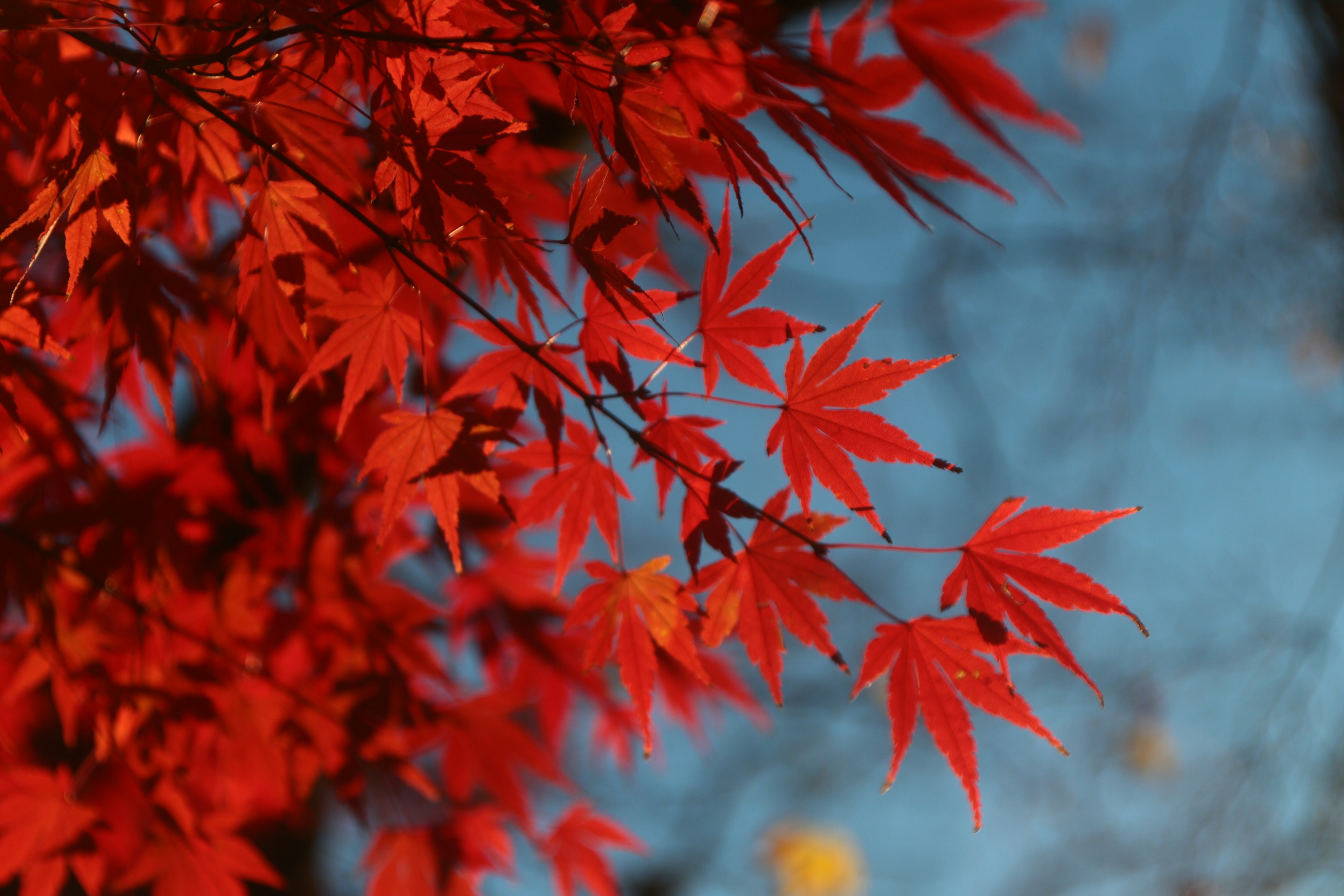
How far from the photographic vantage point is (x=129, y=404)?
3.48ft

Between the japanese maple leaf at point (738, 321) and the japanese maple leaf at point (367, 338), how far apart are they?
272mm

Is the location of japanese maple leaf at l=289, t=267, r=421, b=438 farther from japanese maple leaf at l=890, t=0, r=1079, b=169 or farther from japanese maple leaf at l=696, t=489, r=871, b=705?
japanese maple leaf at l=890, t=0, r=1079, b=169

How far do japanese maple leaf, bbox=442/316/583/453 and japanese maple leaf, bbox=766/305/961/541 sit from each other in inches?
7.4

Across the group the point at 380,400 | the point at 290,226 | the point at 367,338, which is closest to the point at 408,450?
the point at 367,338

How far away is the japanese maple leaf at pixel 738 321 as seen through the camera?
0.63 m

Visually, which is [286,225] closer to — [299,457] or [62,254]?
[62,254]

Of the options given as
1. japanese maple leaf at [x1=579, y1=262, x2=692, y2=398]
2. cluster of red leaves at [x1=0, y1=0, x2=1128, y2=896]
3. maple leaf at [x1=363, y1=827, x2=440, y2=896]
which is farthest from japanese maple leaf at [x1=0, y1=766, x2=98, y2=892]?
japanese maple leaf at [x1=579, y1=262, x2=692, y2=398]

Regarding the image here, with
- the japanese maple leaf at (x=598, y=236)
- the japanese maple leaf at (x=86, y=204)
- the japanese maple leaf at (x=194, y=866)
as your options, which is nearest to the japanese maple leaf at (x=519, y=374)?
the japanese maple leaf at (x=598, y=236)

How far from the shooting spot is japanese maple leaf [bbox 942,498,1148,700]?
1.85 feet

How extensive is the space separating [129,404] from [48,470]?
0.15m

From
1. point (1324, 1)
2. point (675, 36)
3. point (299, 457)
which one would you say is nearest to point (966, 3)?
point (675, 36)

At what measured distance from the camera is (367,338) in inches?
27.4

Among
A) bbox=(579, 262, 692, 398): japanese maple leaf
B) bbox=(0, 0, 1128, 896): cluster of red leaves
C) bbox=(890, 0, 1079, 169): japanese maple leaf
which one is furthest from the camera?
bbox=(579, 262, 692, 398): japanese maple leaf

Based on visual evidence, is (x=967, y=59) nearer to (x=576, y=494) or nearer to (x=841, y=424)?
(x=841, y=424)
